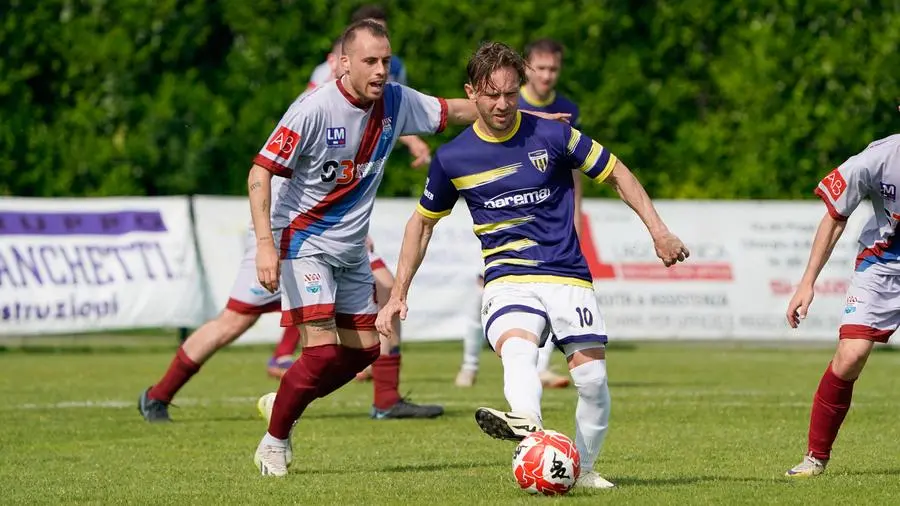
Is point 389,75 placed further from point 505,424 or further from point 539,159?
point 505,424

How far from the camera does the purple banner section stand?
1645 cm

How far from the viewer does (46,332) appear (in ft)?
54.1

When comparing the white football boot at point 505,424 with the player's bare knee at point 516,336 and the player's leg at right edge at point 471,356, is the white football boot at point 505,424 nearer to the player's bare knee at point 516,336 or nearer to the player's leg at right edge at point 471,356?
the player's bare knee at point 516,336

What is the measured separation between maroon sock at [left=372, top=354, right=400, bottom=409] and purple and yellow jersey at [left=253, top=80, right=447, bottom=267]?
8.31 feet

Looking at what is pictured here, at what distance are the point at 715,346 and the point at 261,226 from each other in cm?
1216

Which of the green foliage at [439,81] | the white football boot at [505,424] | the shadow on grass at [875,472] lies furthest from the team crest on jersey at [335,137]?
the green foliage at [439,81]

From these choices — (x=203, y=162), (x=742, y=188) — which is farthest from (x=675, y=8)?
(x=203, y=162)

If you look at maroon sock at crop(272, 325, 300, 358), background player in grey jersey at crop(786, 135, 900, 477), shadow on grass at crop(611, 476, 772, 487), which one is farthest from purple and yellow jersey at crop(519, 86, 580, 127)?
shadow on grass at crop(611, 476, 772, 487)

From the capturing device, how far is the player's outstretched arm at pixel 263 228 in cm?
736

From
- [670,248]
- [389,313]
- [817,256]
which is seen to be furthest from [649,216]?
[389,313]

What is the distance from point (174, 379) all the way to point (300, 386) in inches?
103

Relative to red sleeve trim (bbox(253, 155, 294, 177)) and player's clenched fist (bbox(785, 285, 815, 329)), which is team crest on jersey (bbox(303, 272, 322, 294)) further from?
player's clenched fist (bbox(785, 285, 815, 329))

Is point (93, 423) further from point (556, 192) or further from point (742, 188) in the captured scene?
point (742, 188)

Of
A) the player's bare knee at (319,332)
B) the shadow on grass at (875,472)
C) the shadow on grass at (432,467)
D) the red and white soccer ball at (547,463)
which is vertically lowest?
the shadow on grass at (432,467)
